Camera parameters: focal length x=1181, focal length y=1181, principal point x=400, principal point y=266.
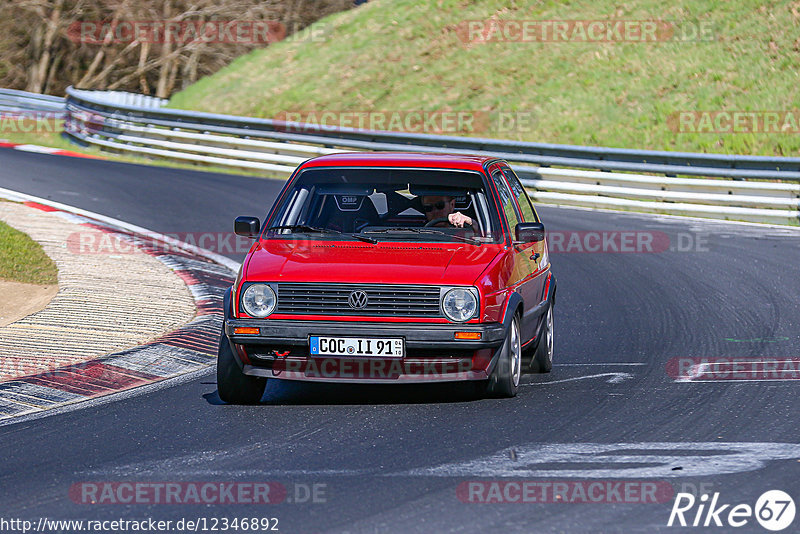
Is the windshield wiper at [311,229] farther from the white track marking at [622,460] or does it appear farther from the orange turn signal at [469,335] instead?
the white track marking at [622,460]

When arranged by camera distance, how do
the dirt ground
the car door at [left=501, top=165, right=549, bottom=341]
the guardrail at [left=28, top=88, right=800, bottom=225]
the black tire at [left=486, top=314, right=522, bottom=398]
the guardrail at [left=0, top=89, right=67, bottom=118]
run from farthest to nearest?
the guardrail at [left=0, top=89, right=67, bottom=118]
the guardrail at [left=28, top=88, right=800, bottom=225]
the dirt ground
the car door at [left=501, top=165, right=549, bottom=341]
the black tire at [left=486, top=314, right=522, bottom=398]

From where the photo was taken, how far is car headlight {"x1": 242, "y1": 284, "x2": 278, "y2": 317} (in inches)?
295

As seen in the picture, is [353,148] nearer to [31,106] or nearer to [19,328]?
[31,106]

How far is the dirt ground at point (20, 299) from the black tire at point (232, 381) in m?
3.38

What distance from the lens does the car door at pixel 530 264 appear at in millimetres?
8336

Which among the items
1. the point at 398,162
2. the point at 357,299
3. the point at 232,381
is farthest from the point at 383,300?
the point at 398,162

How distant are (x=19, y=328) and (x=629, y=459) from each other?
5858 millimetres

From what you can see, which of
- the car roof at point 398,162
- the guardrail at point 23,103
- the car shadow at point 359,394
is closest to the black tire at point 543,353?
the car shadow at point 359,394

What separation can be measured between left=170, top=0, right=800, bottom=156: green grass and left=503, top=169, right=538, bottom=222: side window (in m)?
14.8

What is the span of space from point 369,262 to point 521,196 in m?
2.59

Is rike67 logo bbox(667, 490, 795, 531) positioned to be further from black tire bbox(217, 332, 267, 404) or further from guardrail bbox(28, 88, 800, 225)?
guardrail bbox(28, 88, 800, 225)

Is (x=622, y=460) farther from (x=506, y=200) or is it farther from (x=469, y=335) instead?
(x=506, y=200)

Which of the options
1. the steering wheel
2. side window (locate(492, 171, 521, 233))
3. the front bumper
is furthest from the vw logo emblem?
side window (locate(492, 171, 521, 233))

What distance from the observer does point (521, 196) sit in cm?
983
